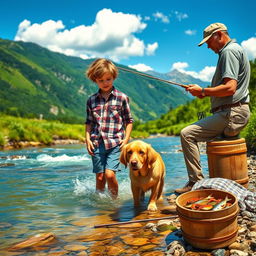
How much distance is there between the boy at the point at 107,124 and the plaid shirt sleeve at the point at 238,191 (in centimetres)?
192

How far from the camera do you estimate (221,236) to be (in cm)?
338

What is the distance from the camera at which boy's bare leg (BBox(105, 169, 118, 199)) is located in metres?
6.02

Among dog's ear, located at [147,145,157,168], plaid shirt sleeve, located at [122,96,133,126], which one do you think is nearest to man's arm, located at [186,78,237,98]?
dog's ear, located at [147,145,157,168]

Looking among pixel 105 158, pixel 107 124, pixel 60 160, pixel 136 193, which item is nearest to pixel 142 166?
pixel 136 193

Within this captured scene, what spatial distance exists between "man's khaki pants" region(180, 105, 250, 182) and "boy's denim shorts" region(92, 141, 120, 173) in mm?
1368

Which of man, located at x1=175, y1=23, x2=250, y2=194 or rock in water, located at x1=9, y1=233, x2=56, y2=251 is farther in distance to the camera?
man, located at x1=175, y1=23, x2=250, y2=194

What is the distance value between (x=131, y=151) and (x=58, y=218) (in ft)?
6.08

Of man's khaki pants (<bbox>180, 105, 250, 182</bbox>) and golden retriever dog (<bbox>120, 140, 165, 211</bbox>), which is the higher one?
man's khaki pants (<bbox>180, 105, 250, 182</bbox>)

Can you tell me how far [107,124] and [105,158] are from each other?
70 cm

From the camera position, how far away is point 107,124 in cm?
608

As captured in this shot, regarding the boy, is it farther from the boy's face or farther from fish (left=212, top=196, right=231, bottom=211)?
fish (left=212, top=196, right=231, bottom=211)

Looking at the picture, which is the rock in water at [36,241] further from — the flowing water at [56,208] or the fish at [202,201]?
the fish at [202,201]

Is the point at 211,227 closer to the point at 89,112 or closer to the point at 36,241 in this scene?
the point at 36,241

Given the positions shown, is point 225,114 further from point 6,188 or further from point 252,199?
point 6,188
